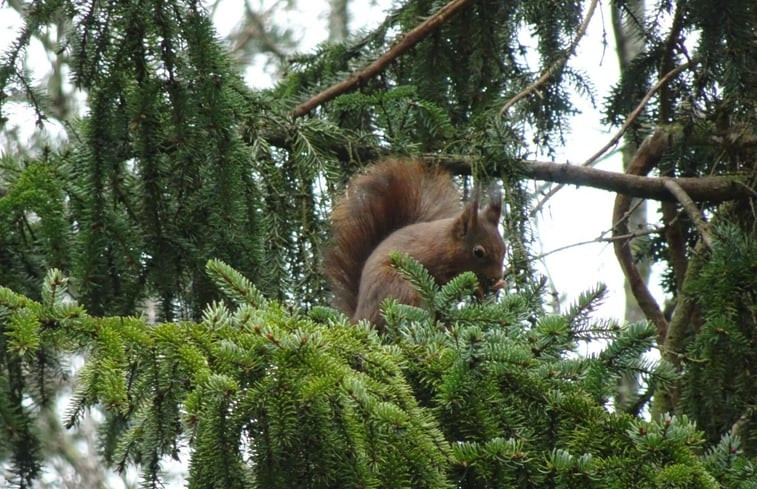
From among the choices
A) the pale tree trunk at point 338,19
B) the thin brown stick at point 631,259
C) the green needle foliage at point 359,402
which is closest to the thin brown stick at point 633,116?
the thin brown stick at point 631,259

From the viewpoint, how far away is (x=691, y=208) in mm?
2422

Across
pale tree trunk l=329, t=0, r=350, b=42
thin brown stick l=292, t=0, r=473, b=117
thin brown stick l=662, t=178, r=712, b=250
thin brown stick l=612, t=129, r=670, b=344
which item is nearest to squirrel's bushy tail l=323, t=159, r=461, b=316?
thin brown stick l=292, t=0, r=473, b=117

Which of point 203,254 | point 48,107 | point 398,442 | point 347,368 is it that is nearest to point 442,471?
point 398,442

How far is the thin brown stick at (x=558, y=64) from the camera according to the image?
261 centimetres

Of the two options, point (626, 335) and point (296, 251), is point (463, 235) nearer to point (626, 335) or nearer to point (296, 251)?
point (296, 251)

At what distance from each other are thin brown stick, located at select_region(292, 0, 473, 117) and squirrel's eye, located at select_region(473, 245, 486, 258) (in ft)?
2.12

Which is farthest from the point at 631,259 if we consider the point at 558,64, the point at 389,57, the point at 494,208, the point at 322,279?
the point at 322,279

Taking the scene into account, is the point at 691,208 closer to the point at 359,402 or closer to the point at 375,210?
the point at 375,210

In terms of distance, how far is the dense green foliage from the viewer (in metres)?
1.25

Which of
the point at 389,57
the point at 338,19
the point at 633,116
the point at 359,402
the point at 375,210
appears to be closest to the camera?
the point at 359,402

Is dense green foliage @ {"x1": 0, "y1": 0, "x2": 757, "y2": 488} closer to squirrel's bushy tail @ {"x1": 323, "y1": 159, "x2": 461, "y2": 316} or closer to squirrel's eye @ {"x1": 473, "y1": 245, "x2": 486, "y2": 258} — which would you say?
squirrel's bushy tail @ {"x1": 323, "y1": 159, "x2": 461, "y2": 316}

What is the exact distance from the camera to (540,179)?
274 centimetres

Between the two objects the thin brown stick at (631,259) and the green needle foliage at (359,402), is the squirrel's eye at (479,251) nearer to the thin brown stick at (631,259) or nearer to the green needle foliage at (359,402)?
the thin brown stick at (631,259)

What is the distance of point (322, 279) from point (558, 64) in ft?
2.92
